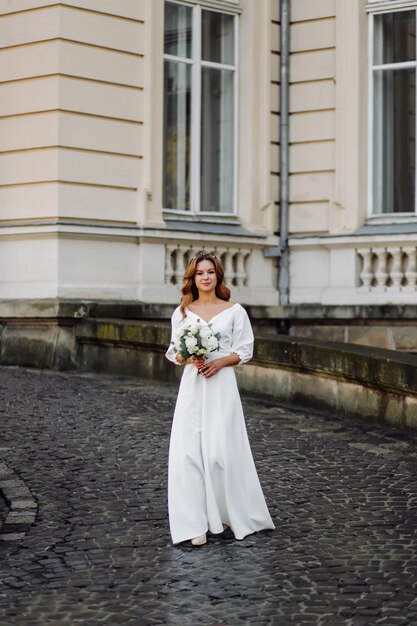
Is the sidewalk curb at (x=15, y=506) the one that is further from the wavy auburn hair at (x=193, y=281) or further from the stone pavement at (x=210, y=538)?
the wavy auburn hair at (x=193, y=281)

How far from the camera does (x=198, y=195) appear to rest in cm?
1686

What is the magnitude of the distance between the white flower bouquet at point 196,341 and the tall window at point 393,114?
31.2 feet

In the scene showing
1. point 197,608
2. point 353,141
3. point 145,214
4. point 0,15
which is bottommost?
point 197,608

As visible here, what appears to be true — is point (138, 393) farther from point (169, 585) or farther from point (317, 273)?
point (169, 585)

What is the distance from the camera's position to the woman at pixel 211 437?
24.0 ft

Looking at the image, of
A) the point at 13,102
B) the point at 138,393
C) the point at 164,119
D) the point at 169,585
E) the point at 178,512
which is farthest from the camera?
the point at 164,119

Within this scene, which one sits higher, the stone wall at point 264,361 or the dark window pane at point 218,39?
the dark window pane at point 218,39

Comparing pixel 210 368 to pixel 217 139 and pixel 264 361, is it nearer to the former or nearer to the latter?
pixel 264 361

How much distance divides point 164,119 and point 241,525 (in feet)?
32.7

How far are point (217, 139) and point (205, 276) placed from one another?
9.76 m

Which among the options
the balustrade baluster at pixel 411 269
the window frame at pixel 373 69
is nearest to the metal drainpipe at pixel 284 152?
the window frame at pixel 373 69

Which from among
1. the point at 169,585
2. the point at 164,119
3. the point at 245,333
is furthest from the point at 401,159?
the point at 169,585

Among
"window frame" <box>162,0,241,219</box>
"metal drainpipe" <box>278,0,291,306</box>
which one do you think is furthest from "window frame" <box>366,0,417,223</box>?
"window frame" <box>162,0,241,219</box>

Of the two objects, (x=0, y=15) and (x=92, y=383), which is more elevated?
(x=0, y=15)
